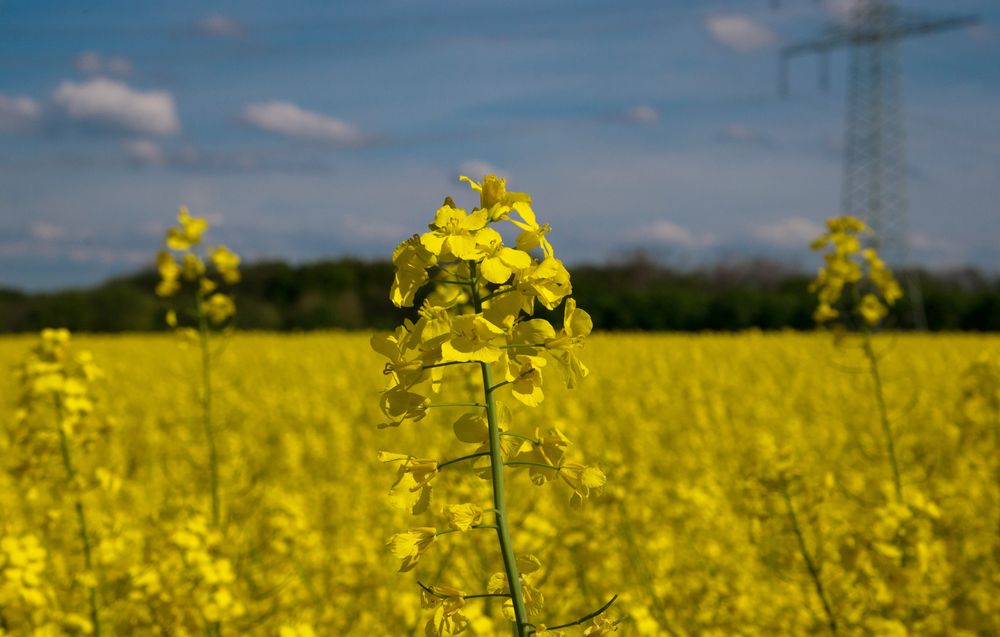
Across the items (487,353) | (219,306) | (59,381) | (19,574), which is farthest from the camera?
(219,306)

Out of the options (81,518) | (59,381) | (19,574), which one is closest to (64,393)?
(59,381)

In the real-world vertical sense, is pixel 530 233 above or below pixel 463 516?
above

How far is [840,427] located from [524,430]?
327cm

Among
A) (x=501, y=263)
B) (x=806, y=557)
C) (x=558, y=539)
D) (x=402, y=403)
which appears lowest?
(x=558, y=539)

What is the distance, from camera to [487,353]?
1332mm

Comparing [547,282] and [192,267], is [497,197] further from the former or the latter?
[192,267]

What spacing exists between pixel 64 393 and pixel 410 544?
2.49 m

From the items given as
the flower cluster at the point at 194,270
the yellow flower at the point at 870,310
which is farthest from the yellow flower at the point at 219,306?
the yellow flower at the point at 870,310

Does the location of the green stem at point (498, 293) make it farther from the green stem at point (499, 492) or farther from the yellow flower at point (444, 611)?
the yellow flower at point (444, 611)

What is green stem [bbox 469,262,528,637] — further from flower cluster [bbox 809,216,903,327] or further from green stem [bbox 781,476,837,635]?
flower cluster [bbox 809,216,903,327]

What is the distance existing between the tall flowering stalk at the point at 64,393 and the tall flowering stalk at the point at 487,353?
2.23 metres

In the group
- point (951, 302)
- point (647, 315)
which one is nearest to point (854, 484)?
point (647, 315)

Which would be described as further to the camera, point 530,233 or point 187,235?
point 187,235

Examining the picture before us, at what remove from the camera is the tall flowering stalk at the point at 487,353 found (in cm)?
136
